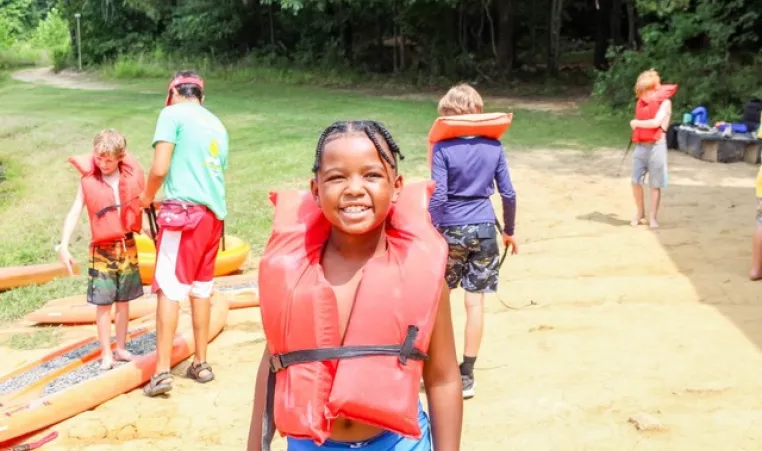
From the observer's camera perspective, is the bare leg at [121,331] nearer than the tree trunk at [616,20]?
Yes

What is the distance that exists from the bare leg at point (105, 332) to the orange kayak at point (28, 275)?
355 centimetres

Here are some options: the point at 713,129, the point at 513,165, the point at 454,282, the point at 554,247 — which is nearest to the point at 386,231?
the point at 454,282

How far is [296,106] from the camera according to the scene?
23172 mm

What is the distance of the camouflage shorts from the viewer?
520 centimetres

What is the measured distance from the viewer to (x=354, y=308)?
2514 mm

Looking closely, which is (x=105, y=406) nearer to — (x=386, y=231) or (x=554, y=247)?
(x=386, y=231)

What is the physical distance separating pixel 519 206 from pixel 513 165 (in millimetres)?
2772

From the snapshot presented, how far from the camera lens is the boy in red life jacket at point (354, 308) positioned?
2.44 metres

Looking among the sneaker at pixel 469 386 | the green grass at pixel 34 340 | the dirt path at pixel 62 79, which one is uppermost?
the dirt path at pixel 62 79

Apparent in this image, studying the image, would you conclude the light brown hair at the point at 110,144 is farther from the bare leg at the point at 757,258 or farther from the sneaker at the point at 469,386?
the bare leg at the point at 757,258

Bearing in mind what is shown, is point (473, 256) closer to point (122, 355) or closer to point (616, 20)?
point (122, 355)

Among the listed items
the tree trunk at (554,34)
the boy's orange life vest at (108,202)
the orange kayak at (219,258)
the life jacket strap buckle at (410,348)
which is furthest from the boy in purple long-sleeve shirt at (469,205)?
the tree trunk at (554,34)

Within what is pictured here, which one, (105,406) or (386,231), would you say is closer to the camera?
(386,231)

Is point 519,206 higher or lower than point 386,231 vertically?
lower
